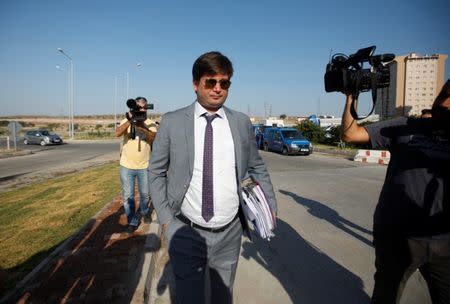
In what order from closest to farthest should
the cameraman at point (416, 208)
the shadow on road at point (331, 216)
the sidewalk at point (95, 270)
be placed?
the cameraman at point (416, 208)
the sidewalk at point (95, 270)
the shadow on road at point (331, 216)

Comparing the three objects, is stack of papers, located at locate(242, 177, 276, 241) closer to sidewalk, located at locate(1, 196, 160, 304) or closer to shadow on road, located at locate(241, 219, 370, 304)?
shadow on road, located at locate(241, 219, 370, 304)

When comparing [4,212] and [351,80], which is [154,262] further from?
[4,212]

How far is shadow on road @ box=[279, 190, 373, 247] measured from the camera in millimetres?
5363

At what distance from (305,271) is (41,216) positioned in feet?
17.0

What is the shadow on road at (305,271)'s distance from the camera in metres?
3.32

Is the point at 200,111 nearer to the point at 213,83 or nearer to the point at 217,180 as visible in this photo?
the point at 213,83

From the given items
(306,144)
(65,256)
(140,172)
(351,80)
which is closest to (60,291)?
(65,256)

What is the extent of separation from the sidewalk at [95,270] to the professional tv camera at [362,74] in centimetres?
267

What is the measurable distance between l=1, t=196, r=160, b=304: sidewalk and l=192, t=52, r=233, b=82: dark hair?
7.45 ft

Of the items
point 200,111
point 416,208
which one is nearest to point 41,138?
point 200,111

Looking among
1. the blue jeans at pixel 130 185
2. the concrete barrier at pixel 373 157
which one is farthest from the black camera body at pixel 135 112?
the concrete barrier at pixel 373 157

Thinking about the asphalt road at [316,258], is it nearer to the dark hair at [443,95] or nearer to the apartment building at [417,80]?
the dark hair at [443,95]

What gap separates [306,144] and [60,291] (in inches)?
721

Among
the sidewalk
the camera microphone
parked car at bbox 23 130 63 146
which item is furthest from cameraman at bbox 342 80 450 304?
parked car at bbox 23 130 63 146
